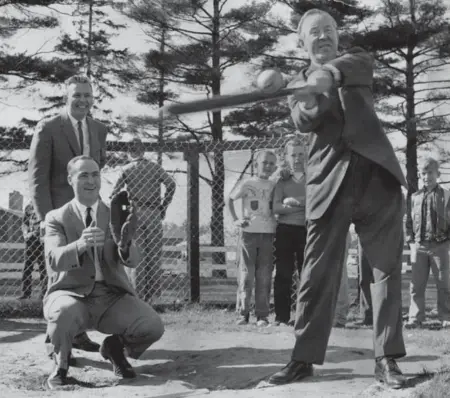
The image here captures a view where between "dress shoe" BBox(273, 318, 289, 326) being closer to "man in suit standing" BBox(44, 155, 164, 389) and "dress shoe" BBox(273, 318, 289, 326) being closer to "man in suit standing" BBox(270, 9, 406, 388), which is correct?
"man in suit standing" BBox(44, 155, 164, 389)

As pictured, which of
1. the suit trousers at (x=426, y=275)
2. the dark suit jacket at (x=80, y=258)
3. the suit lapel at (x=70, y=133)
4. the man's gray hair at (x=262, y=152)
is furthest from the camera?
the suit trousers at (x=426, y=275)

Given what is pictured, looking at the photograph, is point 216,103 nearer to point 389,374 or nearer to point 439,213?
point 389,374

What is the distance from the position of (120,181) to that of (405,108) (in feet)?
49.0

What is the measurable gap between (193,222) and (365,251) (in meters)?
4.17

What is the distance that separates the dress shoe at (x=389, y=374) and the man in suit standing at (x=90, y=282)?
4.69 feet

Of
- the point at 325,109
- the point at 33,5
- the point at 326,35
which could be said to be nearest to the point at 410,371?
the point at 325,109

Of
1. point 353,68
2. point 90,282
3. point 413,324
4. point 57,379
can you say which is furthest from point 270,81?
point 413,324

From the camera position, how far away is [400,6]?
20016 millimetres

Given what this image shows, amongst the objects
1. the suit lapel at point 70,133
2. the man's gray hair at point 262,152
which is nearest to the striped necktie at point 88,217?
the suit lapel at point 70,133

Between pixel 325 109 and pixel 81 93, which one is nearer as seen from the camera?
pixel 325 109

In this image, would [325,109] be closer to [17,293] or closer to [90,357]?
[90,357]

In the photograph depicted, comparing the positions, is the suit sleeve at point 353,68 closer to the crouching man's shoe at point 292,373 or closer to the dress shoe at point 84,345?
the crouching man's shoe at point 292,373

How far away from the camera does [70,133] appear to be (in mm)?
4664

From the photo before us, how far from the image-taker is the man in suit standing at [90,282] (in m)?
3.88
